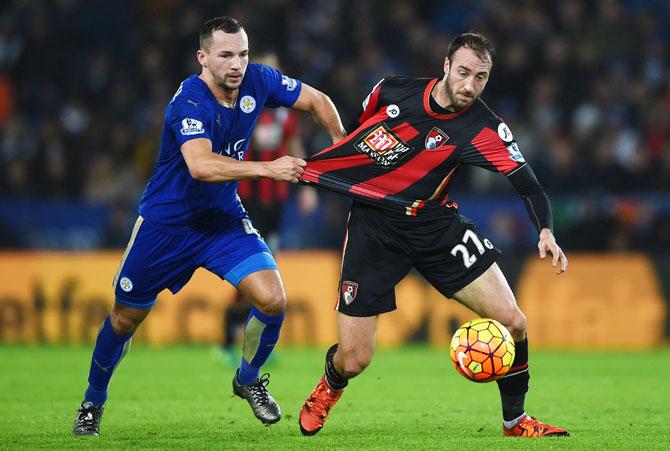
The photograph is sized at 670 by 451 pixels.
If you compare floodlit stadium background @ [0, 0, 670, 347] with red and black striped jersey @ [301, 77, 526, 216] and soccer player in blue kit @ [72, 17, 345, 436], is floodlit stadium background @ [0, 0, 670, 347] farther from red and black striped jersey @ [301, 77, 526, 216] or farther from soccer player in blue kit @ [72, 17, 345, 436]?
red and black striped jersey @ [301, 77, 526, 216]

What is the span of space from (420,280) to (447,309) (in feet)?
1.56

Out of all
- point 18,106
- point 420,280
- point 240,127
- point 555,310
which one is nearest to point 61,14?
point 18,106

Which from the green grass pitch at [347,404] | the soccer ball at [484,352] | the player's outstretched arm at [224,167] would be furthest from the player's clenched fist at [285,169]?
the green grass pitch at [347,404]

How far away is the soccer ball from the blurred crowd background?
7.15 metres

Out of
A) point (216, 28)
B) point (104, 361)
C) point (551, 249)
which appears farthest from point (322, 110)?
point (104, 361)

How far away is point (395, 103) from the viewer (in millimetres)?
6949

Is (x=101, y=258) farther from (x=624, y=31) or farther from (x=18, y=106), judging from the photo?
(x=624, y=31)

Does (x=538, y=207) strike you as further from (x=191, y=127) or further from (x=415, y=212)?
(x=191, y=127)

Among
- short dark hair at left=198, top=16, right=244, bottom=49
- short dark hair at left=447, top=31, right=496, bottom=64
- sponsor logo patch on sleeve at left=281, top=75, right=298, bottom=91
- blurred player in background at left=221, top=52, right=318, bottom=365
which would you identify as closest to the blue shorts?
sponsor logo patch on sleeve at left=281, top=75, right=298, bottom=91

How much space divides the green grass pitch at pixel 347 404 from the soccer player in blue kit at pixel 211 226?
47 cm

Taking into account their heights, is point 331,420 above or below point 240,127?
below

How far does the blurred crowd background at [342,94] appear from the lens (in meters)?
14.7

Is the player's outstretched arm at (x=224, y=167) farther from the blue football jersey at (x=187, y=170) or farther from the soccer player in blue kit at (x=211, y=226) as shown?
the blue football jersey at (x=187, y=170)

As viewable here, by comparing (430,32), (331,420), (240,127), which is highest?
(430,32)
